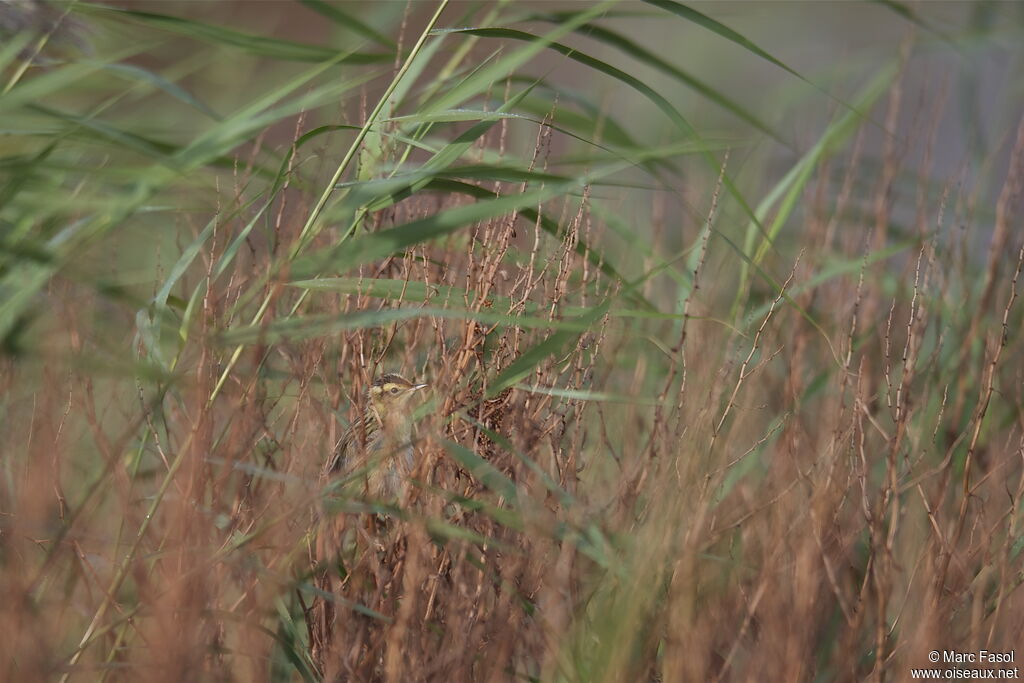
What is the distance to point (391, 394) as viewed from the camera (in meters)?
2.71

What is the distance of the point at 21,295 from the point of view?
2.01 meters

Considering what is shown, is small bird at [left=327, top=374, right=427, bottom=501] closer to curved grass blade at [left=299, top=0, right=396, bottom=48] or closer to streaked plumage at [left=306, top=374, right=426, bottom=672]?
streaked plumage at [left=306, top=374, right=426, bottom=672]

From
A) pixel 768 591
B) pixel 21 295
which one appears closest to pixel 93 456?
pixel 21 295

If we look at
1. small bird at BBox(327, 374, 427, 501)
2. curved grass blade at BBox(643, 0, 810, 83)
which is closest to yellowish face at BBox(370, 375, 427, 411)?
small bird at BBox(327, 374, 427, 501)

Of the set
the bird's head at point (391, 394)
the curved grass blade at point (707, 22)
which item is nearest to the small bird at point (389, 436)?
the bird's head at point (391, 394)

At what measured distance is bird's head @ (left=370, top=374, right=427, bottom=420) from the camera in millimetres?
2598

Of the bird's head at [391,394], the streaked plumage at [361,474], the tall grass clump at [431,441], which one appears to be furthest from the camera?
the bird's head at [391,394]

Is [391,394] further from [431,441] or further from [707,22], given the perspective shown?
[707,22]

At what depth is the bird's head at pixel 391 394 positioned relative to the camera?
2.60 m

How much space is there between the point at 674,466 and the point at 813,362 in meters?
1.61

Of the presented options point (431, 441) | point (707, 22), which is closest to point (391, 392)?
point (431, 441)

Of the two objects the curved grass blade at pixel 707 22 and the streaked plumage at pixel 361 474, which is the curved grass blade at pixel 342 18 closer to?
the curved grass blade at pixel 707 22

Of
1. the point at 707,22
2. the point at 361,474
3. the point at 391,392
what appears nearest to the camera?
the point at 361,474

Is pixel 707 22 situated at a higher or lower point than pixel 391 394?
higher
